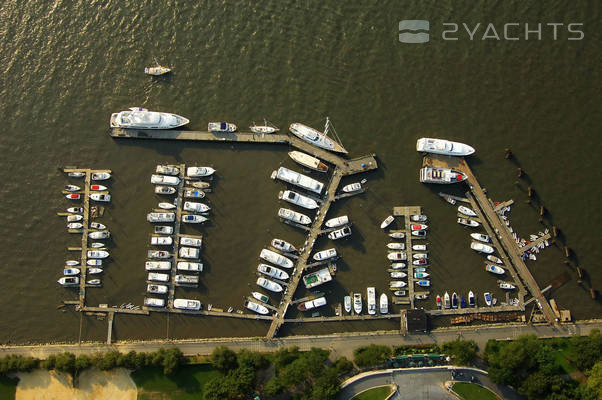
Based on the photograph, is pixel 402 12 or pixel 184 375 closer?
pixel 184 375

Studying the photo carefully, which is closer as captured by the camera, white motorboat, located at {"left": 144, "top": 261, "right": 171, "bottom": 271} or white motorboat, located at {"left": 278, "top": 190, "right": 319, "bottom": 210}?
white motorboat, located at {"left": 278, "top": 190, "right": 319, "bottom": 210}

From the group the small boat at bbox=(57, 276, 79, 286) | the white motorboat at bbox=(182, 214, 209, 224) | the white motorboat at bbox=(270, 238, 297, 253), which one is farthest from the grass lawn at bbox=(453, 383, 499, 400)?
the small boat at bbox=(57, 276, 79, 286)

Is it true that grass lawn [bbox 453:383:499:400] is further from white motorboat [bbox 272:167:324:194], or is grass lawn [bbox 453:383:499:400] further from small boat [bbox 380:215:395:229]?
white motorboat [bbox 272:167:324:194]

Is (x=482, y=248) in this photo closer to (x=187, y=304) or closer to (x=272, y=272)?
(x=272, y=272)

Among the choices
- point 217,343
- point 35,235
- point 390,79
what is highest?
point 390,79

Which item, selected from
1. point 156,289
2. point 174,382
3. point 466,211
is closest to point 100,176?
point 156,289

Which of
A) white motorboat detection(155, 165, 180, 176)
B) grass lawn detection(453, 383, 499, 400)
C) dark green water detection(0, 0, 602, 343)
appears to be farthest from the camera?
white motorboat detection(155, 165, 180, 176)

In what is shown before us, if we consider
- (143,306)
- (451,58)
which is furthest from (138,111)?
(451,58)

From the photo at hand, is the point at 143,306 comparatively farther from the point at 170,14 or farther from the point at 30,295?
the point at 170,14
